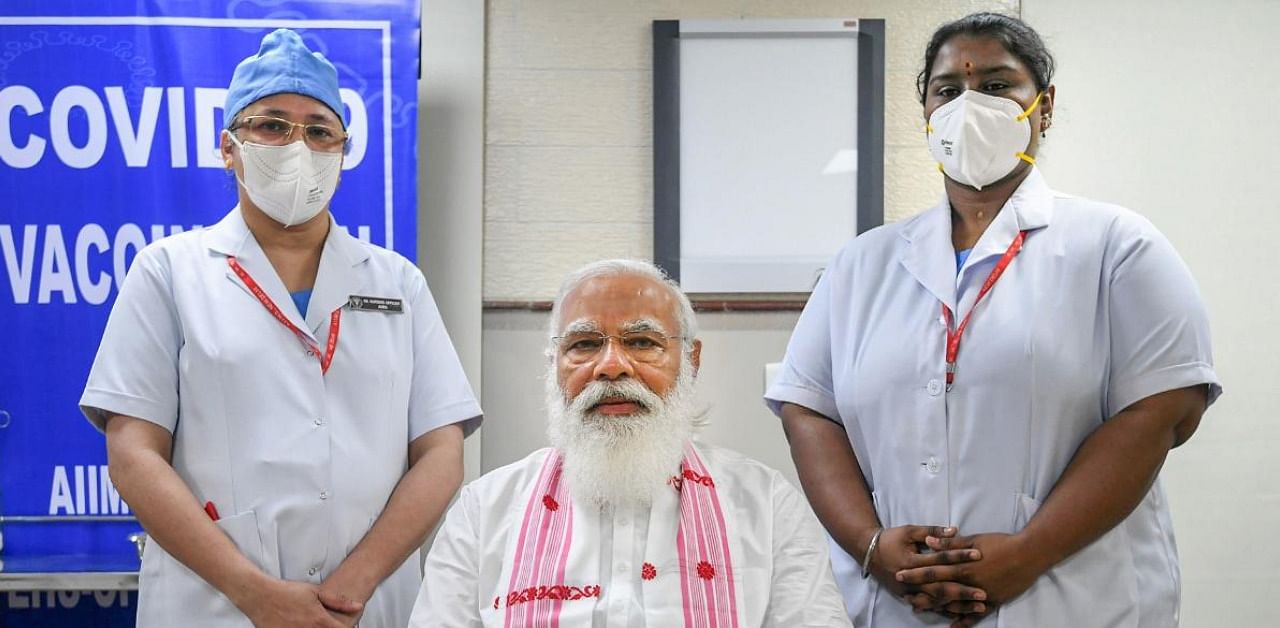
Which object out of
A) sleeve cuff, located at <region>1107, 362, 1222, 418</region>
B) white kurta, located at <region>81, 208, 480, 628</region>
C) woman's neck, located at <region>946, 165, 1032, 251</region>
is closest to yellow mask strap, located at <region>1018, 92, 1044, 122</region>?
woman's neck, located at <region>946, 165, 1032, 251</region>

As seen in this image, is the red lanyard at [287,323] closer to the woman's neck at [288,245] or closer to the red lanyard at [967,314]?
the woman's neck at [288,245]

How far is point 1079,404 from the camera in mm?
2107

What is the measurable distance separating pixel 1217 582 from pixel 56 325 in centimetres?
340

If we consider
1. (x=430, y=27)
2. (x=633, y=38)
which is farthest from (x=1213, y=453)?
(x=430, y=27)

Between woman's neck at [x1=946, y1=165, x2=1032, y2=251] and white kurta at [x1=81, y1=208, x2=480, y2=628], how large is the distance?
1.18 m

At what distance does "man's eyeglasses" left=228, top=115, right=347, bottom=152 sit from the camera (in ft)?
7.83

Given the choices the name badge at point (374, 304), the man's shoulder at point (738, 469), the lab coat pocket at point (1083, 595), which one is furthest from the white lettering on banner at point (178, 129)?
the lab coat pocket at point (1083, 595)

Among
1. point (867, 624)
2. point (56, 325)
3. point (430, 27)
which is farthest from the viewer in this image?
point (430, 27)

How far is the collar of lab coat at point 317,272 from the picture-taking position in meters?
2.37

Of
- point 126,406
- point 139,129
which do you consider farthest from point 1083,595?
point 139,129

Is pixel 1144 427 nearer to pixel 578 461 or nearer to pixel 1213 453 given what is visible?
pixel 578 461

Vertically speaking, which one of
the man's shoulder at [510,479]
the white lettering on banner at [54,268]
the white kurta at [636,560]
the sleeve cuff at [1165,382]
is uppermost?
the white lettering on banner at [54,268]

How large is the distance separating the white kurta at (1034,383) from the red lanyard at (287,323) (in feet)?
3.36

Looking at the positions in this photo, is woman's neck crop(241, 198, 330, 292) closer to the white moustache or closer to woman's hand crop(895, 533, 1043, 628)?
the white moustache
